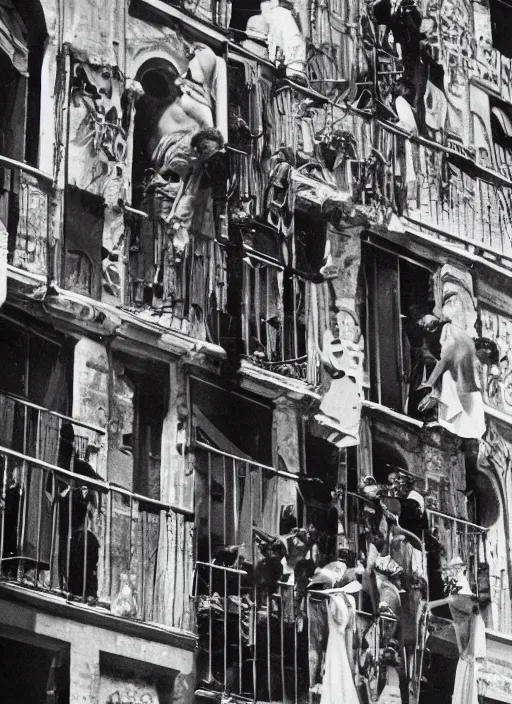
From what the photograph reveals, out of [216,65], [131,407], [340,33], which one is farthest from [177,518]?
[340,33]

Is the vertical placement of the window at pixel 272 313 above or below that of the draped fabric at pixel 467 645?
above

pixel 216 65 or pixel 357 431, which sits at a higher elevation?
pixel 216 65

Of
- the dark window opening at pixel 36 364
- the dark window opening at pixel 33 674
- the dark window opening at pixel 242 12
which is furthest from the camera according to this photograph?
the dark window opening at pixel 242 12

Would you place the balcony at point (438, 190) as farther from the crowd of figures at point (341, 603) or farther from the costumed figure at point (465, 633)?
the costumed figure at point (465, 633)

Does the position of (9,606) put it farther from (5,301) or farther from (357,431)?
(357,431)

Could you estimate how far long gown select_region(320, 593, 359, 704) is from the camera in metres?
15.0

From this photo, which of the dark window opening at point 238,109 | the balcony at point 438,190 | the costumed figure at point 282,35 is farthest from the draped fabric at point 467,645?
the costumed figure at point 282,35

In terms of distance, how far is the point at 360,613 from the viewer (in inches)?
607

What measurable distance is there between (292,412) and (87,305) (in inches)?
73.8

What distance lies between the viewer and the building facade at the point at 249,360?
14.0 meters

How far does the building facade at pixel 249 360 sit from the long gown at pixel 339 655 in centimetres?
2

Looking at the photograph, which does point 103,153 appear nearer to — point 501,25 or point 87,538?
point 87,538

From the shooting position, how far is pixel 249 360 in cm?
1532

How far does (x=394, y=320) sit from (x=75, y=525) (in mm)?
3863
